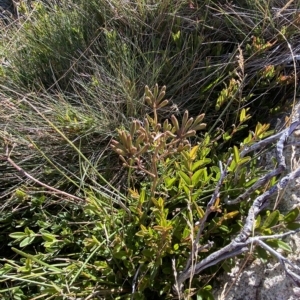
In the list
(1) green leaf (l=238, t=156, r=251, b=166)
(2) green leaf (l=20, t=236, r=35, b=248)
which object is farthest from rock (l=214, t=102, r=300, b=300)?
(2) green leaf (l=20, t=236, r=35, b=248)

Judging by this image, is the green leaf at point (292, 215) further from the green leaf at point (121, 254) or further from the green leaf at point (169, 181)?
the green leaf at point (121, 254)

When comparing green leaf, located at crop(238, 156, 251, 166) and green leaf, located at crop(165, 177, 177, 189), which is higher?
green leaf, located at crop(238, 156, 251, 166)

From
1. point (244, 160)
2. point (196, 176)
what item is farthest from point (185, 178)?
point (244, 160)

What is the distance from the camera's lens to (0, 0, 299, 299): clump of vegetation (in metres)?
1.20

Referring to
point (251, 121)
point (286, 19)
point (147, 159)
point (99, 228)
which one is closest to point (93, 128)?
point (147, 159)

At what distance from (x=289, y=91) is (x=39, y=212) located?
102cm

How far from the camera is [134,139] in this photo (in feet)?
5.07

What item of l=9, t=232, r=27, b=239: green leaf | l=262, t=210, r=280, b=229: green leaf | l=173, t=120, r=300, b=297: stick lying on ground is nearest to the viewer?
l=173, t=120, r=300, b=297: stick lying on ground

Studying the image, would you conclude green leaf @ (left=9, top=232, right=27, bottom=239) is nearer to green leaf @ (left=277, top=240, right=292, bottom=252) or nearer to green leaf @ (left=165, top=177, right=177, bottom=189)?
green leaf @ (left=165, top=177, right=177, bottom=189)

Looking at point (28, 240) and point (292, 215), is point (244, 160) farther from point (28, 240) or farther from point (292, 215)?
point (28, 240)

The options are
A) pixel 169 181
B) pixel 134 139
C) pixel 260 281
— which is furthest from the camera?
pixel 134 139

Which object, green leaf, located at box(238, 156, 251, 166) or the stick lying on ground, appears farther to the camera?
green leaf, located at box(238, 156, 251, 166)

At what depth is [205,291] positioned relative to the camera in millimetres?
1193

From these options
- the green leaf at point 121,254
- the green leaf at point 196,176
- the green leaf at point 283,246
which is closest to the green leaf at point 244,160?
the green leaf at point 196,176
